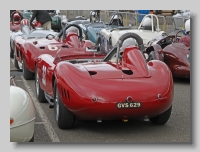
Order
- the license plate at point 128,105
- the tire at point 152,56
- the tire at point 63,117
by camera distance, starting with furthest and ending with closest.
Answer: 1. the tire at point 152,56
2. the tire at point 63,117
3. the license plate at point 128,105

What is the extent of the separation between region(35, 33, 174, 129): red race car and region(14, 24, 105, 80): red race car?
3643mm

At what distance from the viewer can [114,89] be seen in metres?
6.96

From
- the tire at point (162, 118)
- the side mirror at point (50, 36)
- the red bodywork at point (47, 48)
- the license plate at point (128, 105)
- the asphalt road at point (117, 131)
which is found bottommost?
the asphalt road at point (117, 131)

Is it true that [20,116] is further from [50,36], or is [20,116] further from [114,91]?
[50,36]

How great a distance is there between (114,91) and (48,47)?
5.36 meters

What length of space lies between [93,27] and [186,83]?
6.93 meters

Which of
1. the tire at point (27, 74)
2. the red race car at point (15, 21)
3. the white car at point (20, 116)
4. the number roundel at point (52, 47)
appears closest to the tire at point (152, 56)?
the number roundel at point (52, 47)

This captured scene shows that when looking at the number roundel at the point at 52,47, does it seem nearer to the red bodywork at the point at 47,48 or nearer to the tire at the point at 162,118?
the red bodywork at the point at 47,48

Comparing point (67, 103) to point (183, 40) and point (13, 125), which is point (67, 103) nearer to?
point (13, 125)

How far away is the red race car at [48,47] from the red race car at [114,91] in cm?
364

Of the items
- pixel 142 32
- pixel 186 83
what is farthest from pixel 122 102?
pixel 142 32

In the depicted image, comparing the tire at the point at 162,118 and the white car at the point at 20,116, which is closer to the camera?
the white car at the point at 20,116

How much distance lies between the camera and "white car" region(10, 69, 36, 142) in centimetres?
588

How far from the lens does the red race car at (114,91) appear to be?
22.6ft
